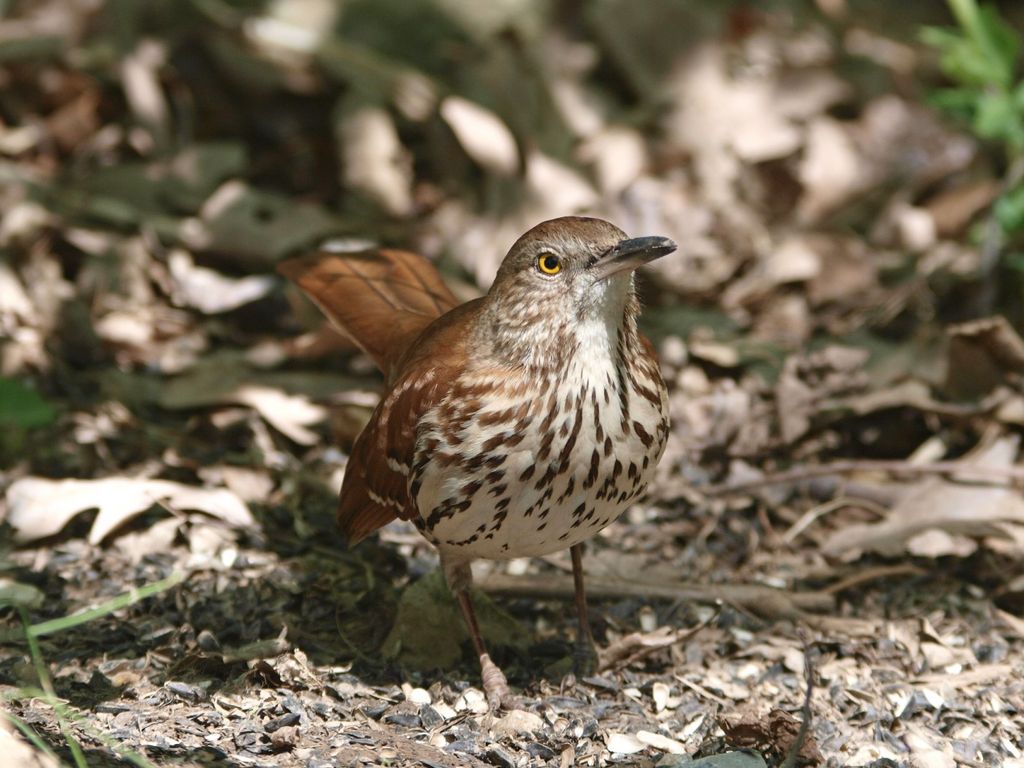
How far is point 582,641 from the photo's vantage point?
411 centimetres

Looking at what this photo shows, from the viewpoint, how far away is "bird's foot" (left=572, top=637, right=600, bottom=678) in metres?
4.08

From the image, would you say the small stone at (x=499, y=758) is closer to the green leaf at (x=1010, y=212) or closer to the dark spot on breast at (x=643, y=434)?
the dark spot on breast at (x=643, y=434)

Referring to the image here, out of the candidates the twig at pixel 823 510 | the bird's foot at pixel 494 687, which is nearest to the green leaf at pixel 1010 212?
the twig at pixel 823 510

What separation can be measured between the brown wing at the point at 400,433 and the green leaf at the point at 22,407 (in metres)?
1.27

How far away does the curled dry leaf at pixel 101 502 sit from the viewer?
4.37 meters

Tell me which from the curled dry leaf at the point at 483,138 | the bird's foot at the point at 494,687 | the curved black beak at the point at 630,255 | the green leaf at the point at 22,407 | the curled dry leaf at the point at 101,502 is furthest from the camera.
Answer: the curled dry leaf at the point at 483,138

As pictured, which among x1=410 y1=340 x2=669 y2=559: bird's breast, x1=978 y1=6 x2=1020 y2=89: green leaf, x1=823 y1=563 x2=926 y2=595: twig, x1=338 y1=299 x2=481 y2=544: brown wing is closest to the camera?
x1=410 y1=340 x2=669 y2=559: bird's breast

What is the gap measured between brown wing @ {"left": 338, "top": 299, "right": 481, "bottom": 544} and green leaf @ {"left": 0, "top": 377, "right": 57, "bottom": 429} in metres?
1.27

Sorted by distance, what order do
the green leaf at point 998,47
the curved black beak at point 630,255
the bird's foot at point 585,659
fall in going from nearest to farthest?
the curved black beak at point 630,255 < the bird's foot at point 585,659 < the green leaf at point 998,47

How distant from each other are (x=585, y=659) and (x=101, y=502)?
5.52 ft

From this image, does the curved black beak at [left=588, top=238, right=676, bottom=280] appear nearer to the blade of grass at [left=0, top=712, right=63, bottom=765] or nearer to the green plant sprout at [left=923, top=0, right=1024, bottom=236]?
the blade of grass at [left=0, top=712, right=63, bottom=765]

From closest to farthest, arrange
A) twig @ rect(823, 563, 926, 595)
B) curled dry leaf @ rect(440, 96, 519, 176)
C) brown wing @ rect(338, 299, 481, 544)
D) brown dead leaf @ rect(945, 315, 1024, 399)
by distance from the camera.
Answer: brown wing @ rect(338, 299, 481, 544) < twig @ rect(823, 563, 926, 595) < brown dead leaf @ rect(945, 315, 1024, 399) < curled dry leaf @ rect(440, 96, 519, 176)

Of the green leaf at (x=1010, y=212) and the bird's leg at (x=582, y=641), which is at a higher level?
the green leaf at (x=1010, y=212)

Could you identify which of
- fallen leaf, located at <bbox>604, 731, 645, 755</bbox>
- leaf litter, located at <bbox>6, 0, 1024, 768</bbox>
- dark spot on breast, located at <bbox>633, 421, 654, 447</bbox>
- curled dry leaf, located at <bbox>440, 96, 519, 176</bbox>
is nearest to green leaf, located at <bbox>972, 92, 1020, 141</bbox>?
leaf litter, located at <bbox>6, 0, 1024, 768</bbox>
